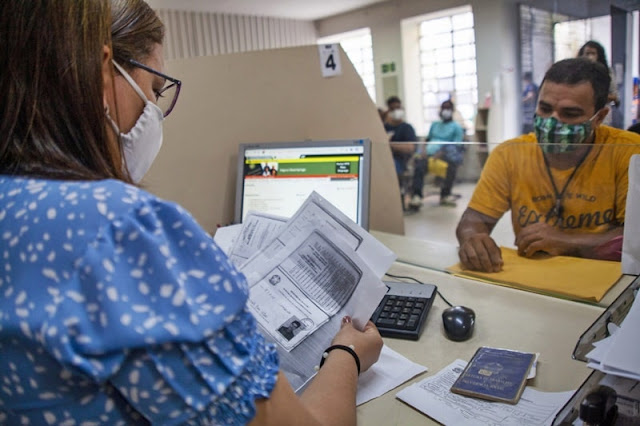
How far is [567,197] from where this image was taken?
52.0 inches

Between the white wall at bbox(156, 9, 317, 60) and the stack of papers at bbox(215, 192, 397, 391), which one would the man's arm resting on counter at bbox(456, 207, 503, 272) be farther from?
the white wall at bbox(156, 9, 317, 60)

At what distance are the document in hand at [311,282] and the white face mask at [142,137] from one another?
27 centimetres

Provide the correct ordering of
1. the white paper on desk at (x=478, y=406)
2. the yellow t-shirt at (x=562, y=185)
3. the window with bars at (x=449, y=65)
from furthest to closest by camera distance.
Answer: the window with bars at (x=449, y=65) < the yellow t-shirt at (x=562, y=185) < the white paper on desk at (x=478, y=406)

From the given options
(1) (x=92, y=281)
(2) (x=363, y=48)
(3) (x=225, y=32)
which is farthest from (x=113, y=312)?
(2) (x=363, y=48)

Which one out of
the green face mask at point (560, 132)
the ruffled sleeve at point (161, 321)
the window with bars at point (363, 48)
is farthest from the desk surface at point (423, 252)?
the window with bars at point (363, 48)

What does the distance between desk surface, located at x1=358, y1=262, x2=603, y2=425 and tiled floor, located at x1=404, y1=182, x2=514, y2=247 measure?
290 mm

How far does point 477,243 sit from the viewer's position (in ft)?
4.43

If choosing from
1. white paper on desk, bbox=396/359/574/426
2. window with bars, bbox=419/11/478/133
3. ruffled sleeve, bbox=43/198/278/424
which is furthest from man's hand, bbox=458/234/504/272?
window with bars, bbox=419/11/478/133

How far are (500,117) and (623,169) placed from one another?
578 centimetres

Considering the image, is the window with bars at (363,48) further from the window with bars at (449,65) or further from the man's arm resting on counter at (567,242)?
the man's arm resting on counter at (567,242)

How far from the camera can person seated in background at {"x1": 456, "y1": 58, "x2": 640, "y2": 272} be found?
1.18m

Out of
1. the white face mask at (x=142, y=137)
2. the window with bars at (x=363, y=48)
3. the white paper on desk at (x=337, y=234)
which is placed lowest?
the white paper on desk at (x=337, y=234)

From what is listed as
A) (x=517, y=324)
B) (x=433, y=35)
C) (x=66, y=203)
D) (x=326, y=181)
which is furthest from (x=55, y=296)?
(x=433, y=35)

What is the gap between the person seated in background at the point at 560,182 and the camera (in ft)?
3.87
